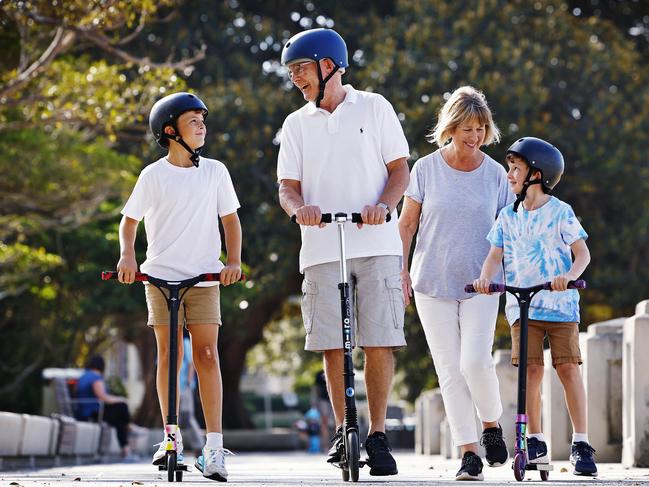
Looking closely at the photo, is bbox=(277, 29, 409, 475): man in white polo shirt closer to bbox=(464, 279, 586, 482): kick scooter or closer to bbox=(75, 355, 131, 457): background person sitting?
bbox=(464, 279, 586, 482): kick scooter

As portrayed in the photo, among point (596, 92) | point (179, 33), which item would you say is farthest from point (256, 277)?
point (596, 92)

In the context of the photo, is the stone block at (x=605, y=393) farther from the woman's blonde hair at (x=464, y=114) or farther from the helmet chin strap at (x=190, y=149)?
the helmet chin strap at (x=190, y=149)

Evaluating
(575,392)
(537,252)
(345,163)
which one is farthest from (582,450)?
(345,163)

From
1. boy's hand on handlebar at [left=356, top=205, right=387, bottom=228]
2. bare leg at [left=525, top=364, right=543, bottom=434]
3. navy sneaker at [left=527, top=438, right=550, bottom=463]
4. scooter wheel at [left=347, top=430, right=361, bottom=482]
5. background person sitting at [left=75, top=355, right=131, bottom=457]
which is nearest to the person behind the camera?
scooter wheel at [left=347, top=430, right=361, bottom=482]

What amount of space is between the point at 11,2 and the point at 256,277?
1532 cm

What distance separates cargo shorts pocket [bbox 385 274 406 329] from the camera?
291 inches

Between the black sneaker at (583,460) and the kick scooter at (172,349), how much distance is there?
2.03 meters

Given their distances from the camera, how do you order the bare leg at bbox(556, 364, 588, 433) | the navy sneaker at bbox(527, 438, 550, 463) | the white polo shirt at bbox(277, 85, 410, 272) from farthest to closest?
the bare leg at bbox(556, 364, 588, 433)
the navy sneaker at bbox(527, 438, 550, 463)
the white polo shirt at bbox(277, 85, 410, 272)

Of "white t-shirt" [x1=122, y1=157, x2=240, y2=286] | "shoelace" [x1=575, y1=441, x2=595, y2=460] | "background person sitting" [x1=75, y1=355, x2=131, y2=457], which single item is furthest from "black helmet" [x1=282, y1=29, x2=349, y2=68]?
"background person sitting" [x1=75, y1=355, x2=131, y2=457]

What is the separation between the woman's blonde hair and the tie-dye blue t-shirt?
47cm

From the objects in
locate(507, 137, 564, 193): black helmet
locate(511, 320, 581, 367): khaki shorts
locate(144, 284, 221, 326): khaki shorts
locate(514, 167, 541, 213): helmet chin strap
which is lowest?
locate(511, 320, 581, 367): khaki shorts

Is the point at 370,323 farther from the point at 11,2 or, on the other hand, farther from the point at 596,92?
the point at 596,92

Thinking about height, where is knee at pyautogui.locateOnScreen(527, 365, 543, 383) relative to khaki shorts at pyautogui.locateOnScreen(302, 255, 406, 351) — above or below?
below

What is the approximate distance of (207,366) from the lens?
7656 millimetres
